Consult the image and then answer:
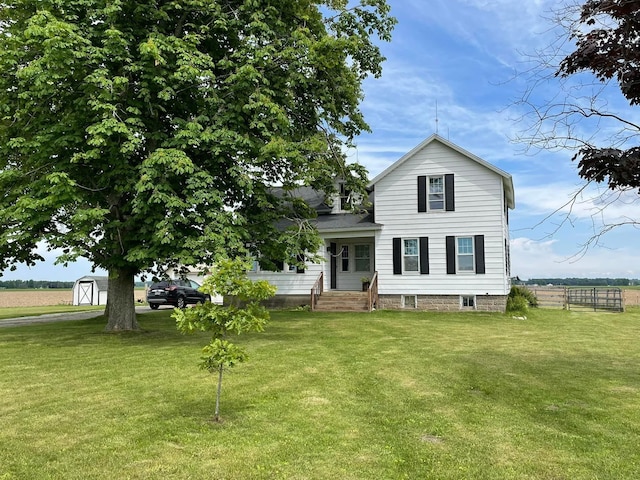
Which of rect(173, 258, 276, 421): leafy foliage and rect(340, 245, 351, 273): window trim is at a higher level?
rect(340, 245, 351, 273): window trim

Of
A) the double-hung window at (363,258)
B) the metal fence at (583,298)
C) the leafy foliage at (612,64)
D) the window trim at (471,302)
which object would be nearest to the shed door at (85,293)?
the double-hung window at (363,258)

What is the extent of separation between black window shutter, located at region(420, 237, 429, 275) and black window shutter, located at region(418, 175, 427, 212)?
4.45 feet

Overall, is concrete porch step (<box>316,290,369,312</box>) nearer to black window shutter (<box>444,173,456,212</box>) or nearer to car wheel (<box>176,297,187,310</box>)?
black window shutter (<box>444,173,456,212</box>)

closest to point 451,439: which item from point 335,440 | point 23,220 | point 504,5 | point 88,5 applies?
point 335,440

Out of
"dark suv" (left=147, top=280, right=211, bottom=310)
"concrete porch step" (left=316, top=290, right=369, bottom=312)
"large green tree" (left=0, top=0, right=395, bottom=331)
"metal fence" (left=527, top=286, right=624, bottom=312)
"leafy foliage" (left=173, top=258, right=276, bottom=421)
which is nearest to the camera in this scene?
"leafy foliage" (left=173, top=258, right=276, bottom=421)

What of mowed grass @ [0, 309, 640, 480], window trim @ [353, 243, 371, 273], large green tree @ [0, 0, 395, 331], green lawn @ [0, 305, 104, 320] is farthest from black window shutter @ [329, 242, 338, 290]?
green lawn @ [0, 305, 104, 320]

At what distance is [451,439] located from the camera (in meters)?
5.17

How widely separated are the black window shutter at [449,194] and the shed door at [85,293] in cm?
3761

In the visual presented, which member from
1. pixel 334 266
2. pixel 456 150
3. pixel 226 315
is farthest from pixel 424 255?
pixel 226 315

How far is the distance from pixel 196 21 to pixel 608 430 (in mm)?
13742

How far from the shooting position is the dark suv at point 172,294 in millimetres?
26828

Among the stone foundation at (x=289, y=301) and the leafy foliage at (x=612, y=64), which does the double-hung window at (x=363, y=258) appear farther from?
the leafy foliage at (x=612, y=64)

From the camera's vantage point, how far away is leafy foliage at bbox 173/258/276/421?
5.79m

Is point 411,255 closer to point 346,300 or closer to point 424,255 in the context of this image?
point 424,255
